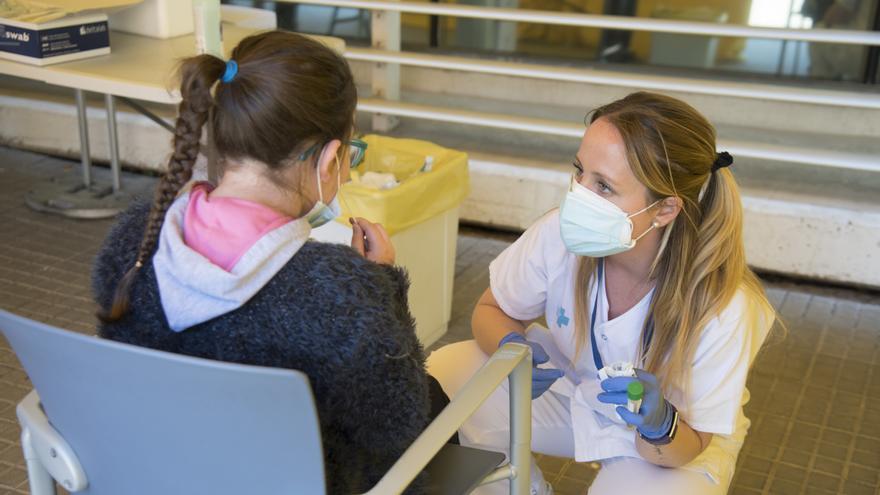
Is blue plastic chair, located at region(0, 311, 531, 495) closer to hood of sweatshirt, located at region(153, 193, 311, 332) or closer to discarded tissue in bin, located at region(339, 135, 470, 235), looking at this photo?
hood of sweatshirt, located at region(153, 193, 311, 332)

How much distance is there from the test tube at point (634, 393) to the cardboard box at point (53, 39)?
2.46 metres

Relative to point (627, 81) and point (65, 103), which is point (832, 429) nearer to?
point (627, 81)

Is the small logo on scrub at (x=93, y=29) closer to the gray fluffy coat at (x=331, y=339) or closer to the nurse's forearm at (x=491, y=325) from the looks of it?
the nurse's forearm at (x=491, y=325)

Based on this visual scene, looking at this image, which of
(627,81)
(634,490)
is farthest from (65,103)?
(634,490)

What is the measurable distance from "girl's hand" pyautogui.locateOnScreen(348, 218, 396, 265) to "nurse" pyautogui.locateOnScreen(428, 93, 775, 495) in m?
0.33

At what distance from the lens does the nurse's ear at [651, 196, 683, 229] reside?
1758 millimetres

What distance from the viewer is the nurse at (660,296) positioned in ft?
5.67

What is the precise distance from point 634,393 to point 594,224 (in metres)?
0.35

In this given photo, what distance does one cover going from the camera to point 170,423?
1.11 meters

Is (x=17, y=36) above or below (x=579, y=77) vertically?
above

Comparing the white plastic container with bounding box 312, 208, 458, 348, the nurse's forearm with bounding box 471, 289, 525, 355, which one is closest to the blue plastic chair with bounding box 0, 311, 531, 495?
the nurse's forearm with bounding box 471, 289, 525, 355

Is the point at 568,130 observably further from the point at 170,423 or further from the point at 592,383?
the point at 170,423

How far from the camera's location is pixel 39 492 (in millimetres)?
1400

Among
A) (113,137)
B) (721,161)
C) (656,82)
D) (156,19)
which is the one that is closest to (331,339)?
(721,161)
